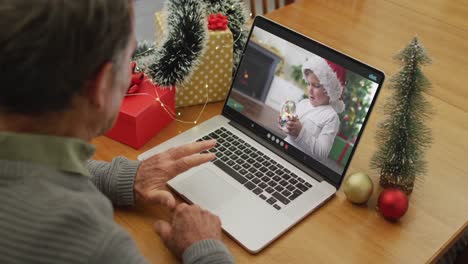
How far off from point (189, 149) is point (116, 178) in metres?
0.16

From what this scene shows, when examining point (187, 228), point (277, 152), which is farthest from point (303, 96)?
point (187, 228)

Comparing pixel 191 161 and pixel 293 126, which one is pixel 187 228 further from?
pixel 293 126

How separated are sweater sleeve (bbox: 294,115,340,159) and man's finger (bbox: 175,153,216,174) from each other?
202 millimetres

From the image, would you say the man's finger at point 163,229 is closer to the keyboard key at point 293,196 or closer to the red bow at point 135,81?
the keyboard key at point 293,196

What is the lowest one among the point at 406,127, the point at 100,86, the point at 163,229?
the point at 163,229

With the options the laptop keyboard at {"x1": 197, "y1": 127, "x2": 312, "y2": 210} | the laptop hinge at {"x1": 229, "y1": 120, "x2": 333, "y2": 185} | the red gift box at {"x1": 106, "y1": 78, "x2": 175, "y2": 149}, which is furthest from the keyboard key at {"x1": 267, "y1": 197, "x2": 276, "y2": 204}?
the red gift box at {"x1": 106, "y1": 78, "x2": 175, "y2": 149}

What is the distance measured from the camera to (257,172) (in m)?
1.10

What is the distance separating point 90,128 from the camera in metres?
0.73

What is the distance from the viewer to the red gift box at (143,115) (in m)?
1.15

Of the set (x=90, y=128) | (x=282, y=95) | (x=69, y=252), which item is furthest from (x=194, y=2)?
(x=69, y=252)

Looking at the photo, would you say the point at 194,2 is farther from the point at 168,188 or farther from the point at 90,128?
the point at 90,128

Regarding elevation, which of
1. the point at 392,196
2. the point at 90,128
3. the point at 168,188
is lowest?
the point at 168,188

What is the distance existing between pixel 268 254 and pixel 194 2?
620mm

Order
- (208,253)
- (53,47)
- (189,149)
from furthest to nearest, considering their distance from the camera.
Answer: (189,149)
(208,253)
(53,47)
